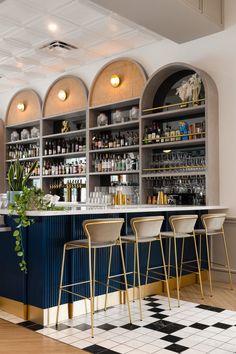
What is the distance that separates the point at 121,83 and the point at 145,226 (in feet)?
11.6

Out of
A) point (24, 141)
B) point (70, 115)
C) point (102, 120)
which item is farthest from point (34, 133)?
point (102, 120)

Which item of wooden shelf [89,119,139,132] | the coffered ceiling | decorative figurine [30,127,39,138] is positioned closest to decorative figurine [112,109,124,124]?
wooden shelf [89,119,139,132]

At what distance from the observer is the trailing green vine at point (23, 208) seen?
3.75 m

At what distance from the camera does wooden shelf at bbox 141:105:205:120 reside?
221 inches

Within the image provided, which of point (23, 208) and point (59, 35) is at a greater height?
point (59, 35)

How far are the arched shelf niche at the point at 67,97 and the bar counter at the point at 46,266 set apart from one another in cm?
370

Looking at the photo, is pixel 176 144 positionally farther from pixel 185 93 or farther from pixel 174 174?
pixel 185 93

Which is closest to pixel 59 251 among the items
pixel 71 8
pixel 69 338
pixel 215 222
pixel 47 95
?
pixel 69 338

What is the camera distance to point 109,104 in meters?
6.82

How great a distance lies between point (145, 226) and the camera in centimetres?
392

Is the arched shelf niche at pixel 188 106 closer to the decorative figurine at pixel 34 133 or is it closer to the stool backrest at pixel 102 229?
the stool backrest at pixel 102 229

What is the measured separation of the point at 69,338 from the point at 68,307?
58 cm

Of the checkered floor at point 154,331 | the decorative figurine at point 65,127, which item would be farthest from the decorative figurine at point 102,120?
the checkered floor at point 154,331

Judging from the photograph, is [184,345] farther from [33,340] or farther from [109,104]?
[109,104]
